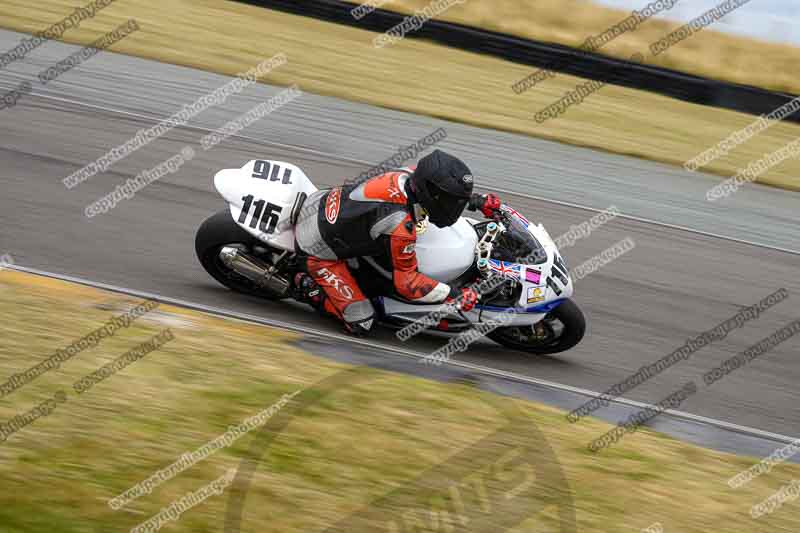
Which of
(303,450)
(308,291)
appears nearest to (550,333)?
(308,291)

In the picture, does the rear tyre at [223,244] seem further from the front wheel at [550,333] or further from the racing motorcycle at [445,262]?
the front wheel at [550,333]

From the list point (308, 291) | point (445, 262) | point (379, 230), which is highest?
point (379, 230)

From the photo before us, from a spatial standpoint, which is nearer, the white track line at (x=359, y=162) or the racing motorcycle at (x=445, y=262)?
the racing motorcycle at (x=445, y=262)

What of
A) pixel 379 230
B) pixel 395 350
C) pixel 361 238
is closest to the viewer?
pixel 379 230

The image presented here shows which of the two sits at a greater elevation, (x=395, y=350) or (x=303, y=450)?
(x=303, y=450)

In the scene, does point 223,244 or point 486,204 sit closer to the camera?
point 486,204

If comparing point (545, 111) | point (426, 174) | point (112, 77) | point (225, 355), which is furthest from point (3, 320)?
point (545, 111)

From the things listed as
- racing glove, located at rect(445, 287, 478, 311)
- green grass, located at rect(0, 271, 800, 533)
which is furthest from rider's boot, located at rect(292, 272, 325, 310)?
racing glove, located at rect(445, 287, 478, 311)

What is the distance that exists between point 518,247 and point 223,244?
2359 mm

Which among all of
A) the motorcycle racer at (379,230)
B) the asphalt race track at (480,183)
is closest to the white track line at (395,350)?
the asphalt race track at (480,183)

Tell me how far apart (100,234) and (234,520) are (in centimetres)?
519

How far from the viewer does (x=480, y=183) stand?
40.8ft

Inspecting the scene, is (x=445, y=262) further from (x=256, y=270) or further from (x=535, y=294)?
(x=256, y=270)

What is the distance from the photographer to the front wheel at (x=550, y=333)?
7.53m
